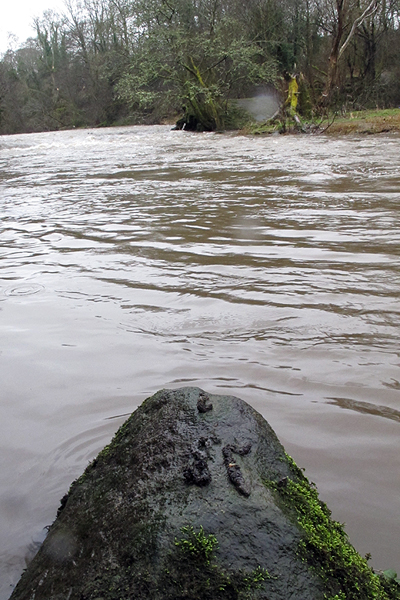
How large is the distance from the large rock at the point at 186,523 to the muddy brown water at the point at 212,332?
37 centimetres

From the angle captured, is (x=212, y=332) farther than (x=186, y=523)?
Yes

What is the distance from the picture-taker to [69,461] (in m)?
2.17

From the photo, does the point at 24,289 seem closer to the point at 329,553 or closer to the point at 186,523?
the point at 186,523

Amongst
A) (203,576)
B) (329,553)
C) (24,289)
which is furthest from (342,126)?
(203,576)

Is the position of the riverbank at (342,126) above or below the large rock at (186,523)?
above

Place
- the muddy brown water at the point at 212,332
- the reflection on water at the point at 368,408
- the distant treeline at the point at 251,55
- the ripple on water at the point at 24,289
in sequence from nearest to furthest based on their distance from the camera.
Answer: the muddy brown water at the point at 212,332
the reflection on water at the point at 368,408
the ripple on water at the point at 24,289
the distant treeline at the point at 251,55

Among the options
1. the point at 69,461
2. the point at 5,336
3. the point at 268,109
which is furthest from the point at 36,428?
the point at 268,109

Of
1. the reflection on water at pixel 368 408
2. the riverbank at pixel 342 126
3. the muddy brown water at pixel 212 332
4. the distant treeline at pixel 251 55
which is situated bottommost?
the reflection on water at pixel 368 408

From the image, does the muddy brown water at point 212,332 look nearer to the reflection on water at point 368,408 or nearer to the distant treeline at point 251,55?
the reflection on water at point 368,408

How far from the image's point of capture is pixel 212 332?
334 centimetres

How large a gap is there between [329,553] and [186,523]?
0.38m

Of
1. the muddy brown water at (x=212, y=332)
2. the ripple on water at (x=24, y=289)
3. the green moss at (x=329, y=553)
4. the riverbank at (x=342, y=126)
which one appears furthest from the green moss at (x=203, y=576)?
the riverbank at (x=342, y=126)

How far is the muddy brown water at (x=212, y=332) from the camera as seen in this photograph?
205 centimetres

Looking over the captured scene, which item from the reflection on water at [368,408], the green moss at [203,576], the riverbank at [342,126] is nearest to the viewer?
the green moss at [203,576]
